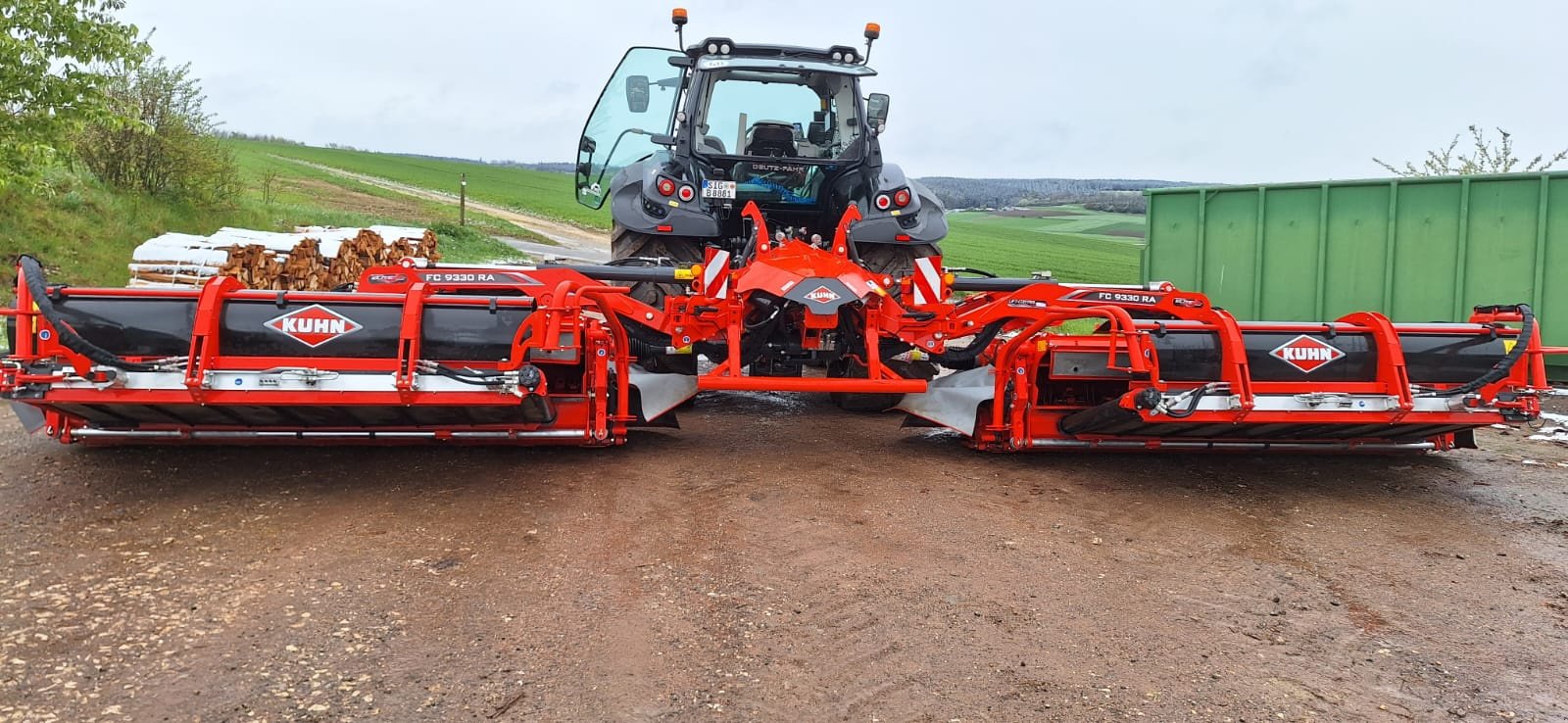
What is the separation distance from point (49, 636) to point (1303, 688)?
3.37 m

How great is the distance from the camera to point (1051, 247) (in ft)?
124

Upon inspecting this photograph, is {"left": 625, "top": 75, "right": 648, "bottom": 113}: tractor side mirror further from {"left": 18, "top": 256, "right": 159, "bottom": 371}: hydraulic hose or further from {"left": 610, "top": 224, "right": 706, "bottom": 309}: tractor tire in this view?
{"left": 18, "top": 256, "right": 159, "bottom": 371}: hydraulic hose

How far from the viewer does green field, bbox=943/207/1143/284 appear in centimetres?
2656

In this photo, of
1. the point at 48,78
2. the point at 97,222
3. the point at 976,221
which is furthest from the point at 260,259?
the point at 976,221

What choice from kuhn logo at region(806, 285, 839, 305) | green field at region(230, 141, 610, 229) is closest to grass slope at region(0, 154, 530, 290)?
kuhn logo at region(806, 285, 839, 305)

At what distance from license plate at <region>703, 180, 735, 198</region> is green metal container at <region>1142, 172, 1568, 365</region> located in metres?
7.14

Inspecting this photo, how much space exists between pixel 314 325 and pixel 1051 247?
35137 mm

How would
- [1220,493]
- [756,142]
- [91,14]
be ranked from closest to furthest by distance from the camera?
[1220,493]
[756,142]
[91,14]

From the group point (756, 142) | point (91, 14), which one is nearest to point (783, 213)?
point (756, 142)

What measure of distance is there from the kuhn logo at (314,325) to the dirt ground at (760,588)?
658 mm

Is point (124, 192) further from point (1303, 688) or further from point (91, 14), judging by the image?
point (1303, 688)

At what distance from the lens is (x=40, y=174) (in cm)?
1033

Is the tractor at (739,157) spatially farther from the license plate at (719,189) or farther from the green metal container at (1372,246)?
the green metal container at (1372,246)

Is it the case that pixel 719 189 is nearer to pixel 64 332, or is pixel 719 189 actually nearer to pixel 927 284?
pixel 927 284
